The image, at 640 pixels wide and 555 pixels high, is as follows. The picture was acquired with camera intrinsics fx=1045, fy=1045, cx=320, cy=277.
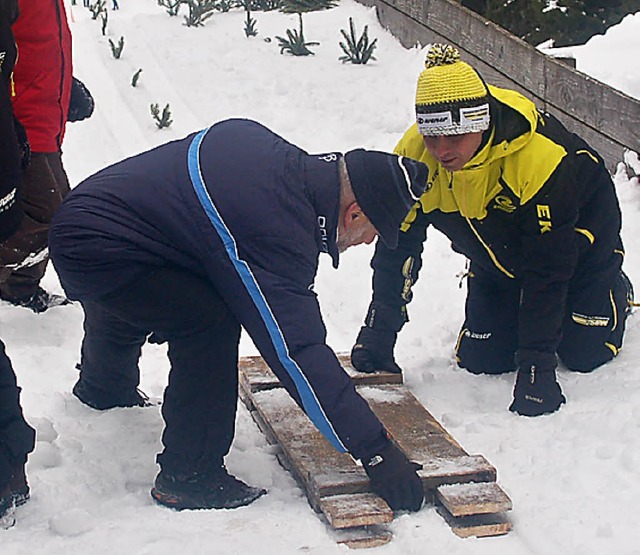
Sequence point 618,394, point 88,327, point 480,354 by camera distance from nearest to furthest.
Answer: point 88,327
point 618,394
point 480,354

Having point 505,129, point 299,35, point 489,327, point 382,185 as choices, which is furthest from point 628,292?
point 299,35

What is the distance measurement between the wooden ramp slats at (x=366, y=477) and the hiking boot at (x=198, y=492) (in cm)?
25

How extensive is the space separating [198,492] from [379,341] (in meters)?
1.29

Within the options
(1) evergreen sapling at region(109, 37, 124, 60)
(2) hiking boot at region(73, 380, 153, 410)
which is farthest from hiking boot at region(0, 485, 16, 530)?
(1) evergreen sapling at region(109, 37, 124, 60)

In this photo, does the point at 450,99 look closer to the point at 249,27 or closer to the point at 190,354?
the point at 190,354

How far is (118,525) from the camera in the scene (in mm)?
2949

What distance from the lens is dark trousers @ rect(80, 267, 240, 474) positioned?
2.96m

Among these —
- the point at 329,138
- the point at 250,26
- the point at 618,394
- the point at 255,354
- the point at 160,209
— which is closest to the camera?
the point at 160,209

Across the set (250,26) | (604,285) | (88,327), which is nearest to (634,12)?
(250,26)

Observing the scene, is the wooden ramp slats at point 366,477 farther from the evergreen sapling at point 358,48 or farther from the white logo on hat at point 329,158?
the evergreen sapling at point 358,48

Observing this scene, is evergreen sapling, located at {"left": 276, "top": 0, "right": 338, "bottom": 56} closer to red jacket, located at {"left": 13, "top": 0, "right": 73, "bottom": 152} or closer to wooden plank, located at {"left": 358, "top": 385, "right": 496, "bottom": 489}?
red jacket, located at {"left": 13, "top": 0, "right": 73, "bottom": 152}

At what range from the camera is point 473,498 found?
3141 millimetres

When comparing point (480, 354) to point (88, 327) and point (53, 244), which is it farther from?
point (53, 244)

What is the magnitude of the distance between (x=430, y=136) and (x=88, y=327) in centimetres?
134
